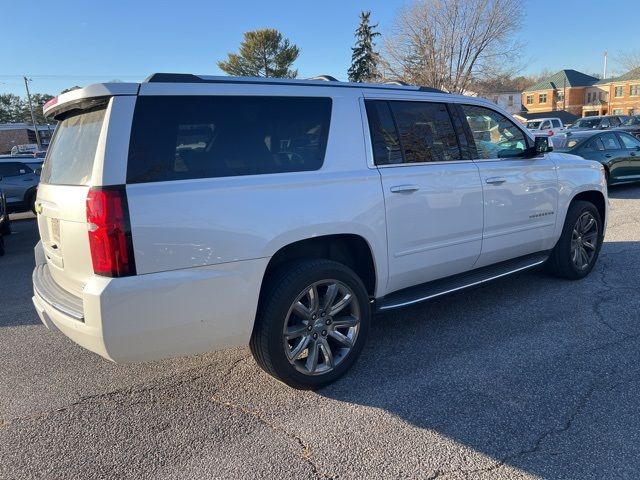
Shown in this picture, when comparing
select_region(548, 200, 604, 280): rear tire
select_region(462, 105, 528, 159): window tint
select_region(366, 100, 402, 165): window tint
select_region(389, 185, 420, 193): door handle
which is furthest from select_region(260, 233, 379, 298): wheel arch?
select_region(548, 200, 604, 280): rear tire

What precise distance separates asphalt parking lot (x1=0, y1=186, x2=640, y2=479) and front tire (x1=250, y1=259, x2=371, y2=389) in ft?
0.63

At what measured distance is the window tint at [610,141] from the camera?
12070 millimetres

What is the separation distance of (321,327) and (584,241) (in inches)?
143

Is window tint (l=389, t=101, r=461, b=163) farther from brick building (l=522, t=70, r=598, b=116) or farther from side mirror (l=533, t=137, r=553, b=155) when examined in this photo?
brick building (l=522, t=70, r=598, b=116)

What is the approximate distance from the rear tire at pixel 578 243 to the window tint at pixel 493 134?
42.2 inches

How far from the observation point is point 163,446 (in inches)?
109

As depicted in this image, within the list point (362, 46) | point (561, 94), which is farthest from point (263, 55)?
point (561, 94)

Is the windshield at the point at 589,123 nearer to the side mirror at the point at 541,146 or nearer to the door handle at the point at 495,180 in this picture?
the side mirror at the point at 541,146

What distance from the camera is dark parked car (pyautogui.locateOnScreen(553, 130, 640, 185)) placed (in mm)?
11891

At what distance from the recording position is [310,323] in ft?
10.6

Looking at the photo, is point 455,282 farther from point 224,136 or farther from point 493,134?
point 224,136

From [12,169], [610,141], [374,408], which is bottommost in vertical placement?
[374,408]

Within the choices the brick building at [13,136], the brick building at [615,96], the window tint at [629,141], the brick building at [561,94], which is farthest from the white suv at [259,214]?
the brick building at [561,94]

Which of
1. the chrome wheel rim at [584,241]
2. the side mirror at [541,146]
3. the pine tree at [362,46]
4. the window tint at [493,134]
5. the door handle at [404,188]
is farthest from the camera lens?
the pine tree at [362,46]
